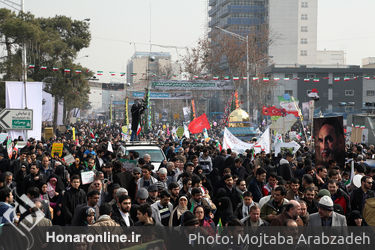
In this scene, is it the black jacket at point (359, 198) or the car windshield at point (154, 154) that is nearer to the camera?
the black jacket at point (359, 198)

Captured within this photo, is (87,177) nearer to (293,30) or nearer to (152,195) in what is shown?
(152,195)

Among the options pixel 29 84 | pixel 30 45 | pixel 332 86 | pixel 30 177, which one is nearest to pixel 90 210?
pixel 30 177

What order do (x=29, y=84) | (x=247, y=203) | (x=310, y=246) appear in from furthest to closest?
(x=29, y=84)
(x=247, y=203)
(x=310, y=246)

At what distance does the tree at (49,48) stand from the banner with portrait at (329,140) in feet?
86.6

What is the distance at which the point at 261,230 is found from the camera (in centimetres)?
686

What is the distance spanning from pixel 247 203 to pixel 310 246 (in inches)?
86.7

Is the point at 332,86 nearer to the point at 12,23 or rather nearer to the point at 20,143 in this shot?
the point at 12,23

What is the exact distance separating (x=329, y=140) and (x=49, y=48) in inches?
1325

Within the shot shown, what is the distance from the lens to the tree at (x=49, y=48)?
40.0 m

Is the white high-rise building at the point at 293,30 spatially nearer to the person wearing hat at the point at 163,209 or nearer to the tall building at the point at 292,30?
the tall building at the point at 292,30

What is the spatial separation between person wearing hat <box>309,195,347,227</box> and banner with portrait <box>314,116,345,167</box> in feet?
20.1

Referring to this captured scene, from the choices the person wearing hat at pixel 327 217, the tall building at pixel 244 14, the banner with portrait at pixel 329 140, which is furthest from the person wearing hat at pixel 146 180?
the tall building at pixel 244 14

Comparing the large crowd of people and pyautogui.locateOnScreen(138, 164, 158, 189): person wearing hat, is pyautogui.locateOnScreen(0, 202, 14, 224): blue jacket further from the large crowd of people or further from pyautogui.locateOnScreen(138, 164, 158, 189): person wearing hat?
pyautogui.locateOnScreen(138, 164, 158, 189): person wearing hat

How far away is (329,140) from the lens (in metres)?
13.8
